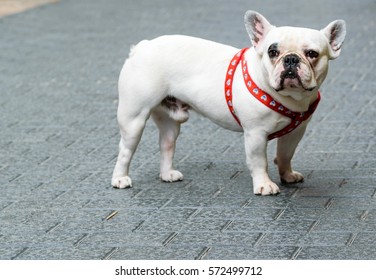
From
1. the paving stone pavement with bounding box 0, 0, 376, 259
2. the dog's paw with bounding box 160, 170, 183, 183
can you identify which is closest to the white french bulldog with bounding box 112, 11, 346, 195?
the dog's paw with bounding box 160, 170, 183, 183

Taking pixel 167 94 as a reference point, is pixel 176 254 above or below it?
below

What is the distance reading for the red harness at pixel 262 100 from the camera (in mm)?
6816

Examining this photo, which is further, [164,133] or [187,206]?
Answer: [164,133]

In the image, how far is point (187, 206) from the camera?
690cm

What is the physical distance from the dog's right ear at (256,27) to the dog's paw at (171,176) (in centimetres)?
115

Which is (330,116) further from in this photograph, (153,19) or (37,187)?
(153,19)

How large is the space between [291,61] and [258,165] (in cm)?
86

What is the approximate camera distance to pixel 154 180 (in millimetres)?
7543

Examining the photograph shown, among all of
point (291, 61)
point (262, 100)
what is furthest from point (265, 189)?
point (291, 61)

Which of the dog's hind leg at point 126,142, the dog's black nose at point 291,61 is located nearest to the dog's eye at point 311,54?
the dog's black nose at point 291,61

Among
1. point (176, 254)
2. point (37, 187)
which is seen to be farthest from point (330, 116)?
point (176, 254)

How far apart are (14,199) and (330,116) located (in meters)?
3.23

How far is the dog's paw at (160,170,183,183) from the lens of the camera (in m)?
7.50

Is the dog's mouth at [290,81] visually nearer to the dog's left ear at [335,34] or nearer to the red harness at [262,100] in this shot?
the red harness at [262,100]
